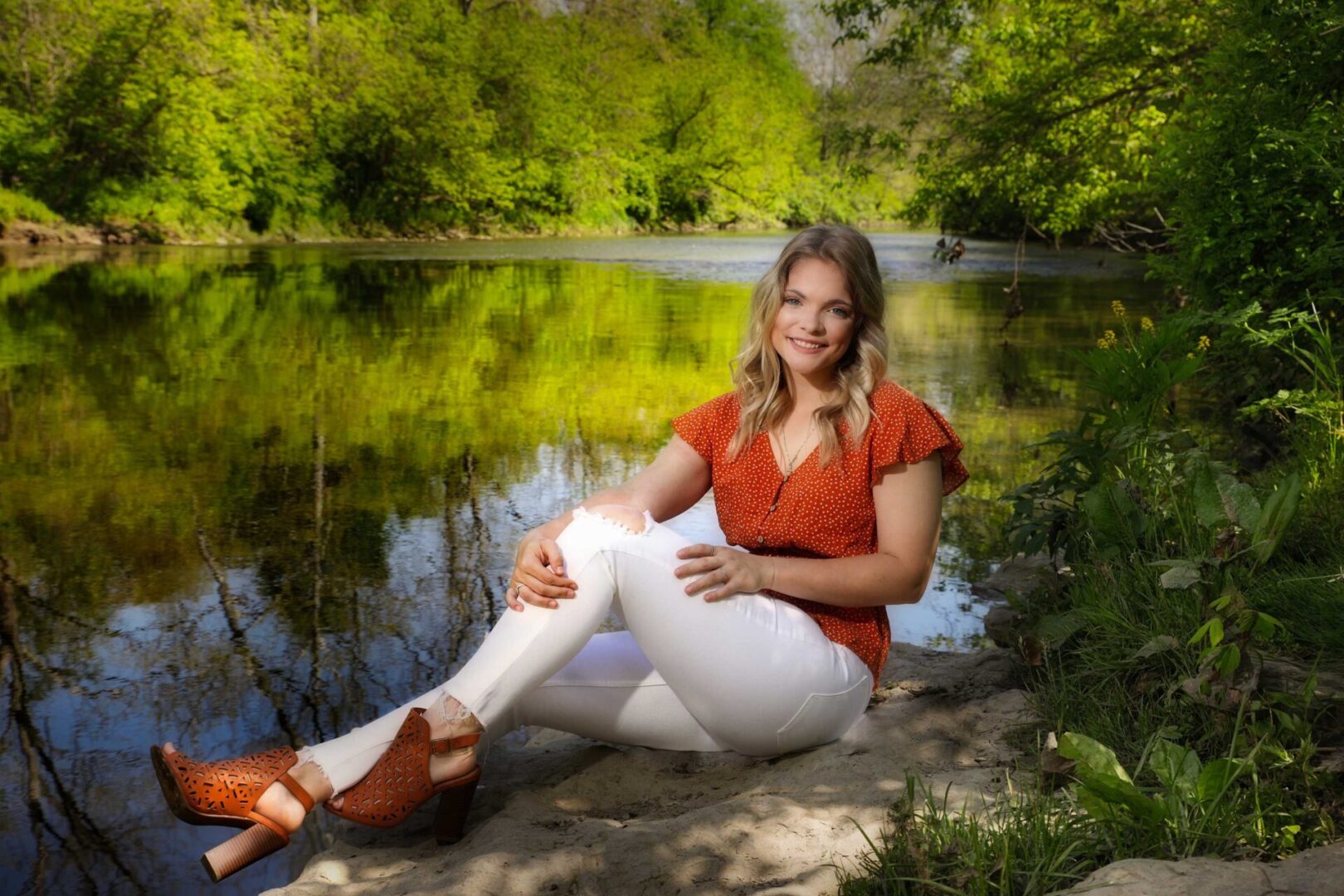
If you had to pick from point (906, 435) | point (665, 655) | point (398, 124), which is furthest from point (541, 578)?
point (398, 124)

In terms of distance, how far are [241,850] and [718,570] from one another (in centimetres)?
113

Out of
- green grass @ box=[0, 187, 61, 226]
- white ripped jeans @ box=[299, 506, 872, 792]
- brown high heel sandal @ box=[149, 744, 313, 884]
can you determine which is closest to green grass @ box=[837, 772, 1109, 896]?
white ripped jeans @ box=[299, 506, 872, 792]

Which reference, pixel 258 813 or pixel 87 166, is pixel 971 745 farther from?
pixel 87 166

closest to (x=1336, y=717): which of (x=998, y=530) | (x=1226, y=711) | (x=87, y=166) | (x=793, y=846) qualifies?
(x=1226, y=711)

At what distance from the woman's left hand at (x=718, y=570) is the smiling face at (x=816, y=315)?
1.76ft

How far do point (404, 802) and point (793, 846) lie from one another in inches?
32.8

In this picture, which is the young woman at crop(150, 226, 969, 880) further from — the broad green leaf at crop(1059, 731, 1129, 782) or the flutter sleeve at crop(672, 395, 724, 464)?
the broad green leaf at crop(1059, 731, 1129, 782)

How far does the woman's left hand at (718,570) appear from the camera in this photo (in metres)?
2.61

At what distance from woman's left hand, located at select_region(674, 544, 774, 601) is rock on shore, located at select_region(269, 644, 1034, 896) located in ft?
1.45

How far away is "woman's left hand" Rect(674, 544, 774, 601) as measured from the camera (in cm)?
261

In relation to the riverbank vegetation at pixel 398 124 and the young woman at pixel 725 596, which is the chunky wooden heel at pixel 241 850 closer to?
the young woman at pixel 725 596

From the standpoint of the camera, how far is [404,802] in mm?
2549

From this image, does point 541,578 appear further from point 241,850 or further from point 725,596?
point 241,850

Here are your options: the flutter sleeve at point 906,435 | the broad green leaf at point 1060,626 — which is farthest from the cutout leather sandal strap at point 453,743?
the broad green leaf at point 1060,626
